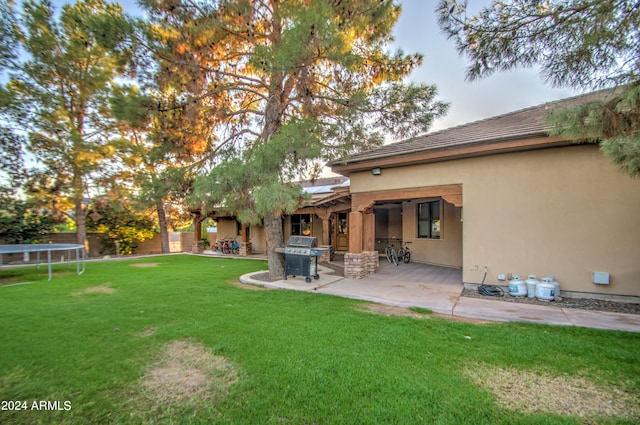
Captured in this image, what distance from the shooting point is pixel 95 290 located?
691 cm

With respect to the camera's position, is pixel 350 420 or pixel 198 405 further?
pixel 198 405

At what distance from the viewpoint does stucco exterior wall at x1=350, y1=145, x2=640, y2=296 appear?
5645mm

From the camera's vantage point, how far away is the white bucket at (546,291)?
19.1ft

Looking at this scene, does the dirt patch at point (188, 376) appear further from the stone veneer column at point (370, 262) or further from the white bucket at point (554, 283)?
the white bucket at point (554, 283)

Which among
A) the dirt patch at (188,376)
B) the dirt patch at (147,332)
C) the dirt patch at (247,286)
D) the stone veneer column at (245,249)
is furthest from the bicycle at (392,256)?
the dirt patch at (188,376)

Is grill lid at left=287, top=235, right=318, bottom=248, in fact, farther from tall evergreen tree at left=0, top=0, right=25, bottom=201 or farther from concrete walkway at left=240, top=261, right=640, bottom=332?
tall evergreen tree at left=0, top=0, right=25, bottom=201

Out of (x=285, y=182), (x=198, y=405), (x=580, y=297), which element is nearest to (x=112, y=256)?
(x=285, y=182)

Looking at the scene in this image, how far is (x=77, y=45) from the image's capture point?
6.40m

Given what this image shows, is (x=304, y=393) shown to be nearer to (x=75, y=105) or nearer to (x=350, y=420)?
(x=350, y=420)

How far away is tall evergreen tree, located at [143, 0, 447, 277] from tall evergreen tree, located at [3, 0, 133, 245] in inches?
Answer: 53.7

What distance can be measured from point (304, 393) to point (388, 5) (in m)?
8.15

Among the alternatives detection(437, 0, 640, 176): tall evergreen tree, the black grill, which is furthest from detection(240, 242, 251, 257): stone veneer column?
detection(437, 0, 640, 176): tall evergreen tree

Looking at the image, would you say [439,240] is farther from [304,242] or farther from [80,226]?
[80,226]

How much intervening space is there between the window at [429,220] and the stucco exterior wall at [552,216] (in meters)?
4.12
